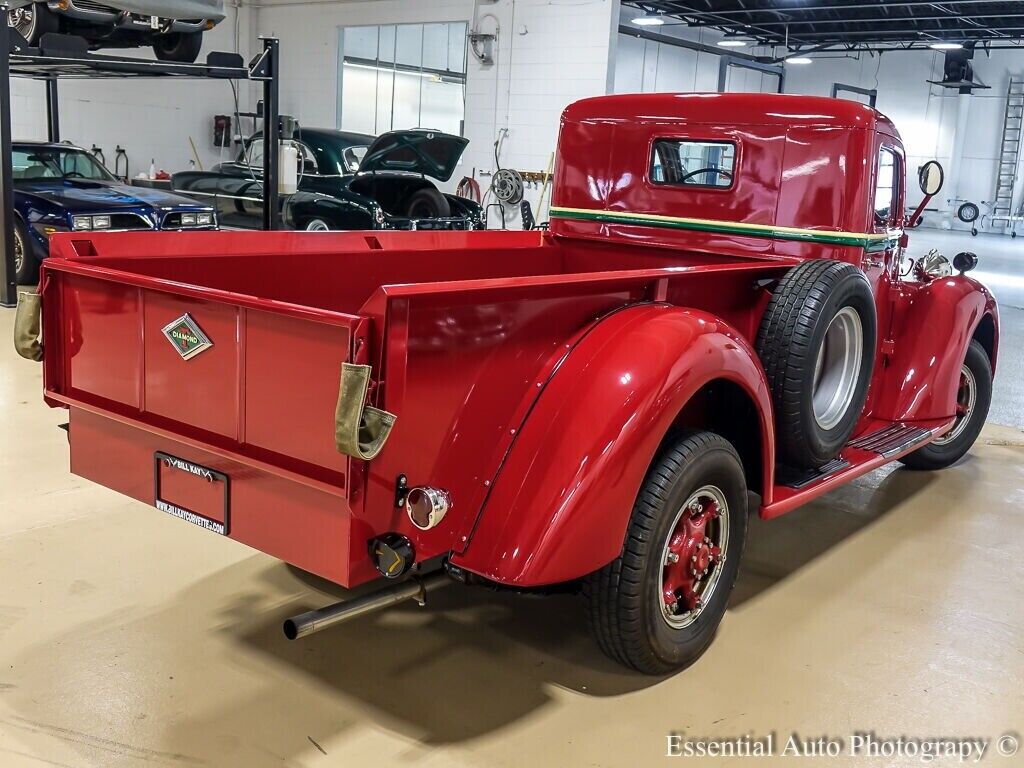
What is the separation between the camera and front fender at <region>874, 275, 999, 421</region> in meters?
4.53

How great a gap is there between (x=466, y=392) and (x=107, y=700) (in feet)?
4.58

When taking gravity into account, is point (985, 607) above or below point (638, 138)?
below

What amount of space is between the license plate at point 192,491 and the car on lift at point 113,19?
19.8 ft

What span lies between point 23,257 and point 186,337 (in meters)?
7.67

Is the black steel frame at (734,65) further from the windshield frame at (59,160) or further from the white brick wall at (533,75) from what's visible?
the windshield frame at (59,160)

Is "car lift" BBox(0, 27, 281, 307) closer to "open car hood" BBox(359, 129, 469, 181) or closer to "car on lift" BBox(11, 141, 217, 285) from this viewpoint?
"car on lift" BBox(11, 141, 217, 285)

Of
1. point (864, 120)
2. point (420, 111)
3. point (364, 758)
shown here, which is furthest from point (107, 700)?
point (420, 111)

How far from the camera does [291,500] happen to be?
2365mm

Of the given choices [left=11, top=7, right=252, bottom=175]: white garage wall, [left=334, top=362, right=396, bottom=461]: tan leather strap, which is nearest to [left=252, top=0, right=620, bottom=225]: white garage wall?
[left=11, top=7, right=252, bottom=175]: white garage wall

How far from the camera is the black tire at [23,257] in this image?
352 inches

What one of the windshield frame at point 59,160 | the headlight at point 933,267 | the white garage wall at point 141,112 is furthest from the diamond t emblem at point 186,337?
the white garage wall at point 141,112

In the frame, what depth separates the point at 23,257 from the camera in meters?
9.12

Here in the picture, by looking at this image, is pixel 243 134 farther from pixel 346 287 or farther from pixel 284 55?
pixel 346 287

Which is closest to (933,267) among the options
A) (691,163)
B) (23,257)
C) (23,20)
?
(691,163)
